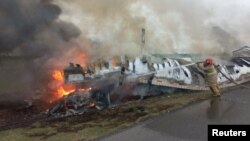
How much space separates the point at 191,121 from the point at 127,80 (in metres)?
5.12

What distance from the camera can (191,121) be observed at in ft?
30.2

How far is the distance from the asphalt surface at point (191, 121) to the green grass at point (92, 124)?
1.40ft

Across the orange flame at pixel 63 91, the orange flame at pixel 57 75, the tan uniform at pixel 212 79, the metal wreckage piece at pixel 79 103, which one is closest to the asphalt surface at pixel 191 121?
the tan uniform at pixel 212 79

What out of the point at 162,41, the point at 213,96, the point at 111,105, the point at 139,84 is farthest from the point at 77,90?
the point at 162,41

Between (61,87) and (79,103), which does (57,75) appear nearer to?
(61,87)

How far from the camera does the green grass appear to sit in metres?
9.64

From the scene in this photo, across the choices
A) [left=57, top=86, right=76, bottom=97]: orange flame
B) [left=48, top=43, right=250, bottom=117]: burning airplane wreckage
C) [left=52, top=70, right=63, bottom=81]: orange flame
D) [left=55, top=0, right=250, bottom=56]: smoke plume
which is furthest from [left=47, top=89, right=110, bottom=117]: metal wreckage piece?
[left=55, top=0, right=250, bottom=56]: smoke plume

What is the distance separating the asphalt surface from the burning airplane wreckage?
3.12m

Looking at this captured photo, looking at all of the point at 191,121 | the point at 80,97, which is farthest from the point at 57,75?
the point at 191,121

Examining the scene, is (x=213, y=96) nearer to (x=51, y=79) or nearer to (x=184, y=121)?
(x=184, y=121)

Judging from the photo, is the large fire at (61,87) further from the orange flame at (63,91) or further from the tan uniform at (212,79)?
the tan uniform at (212,79)

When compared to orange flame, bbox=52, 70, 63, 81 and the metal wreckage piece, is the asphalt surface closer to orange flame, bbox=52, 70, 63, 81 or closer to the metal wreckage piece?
the metal wreckage piece

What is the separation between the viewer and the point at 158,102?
500 inches

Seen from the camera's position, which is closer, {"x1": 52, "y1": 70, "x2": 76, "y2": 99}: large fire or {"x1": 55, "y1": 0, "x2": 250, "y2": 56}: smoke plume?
{"x1": 52, "y1": 70, "x2": 76, "y2": 99}: large fire
